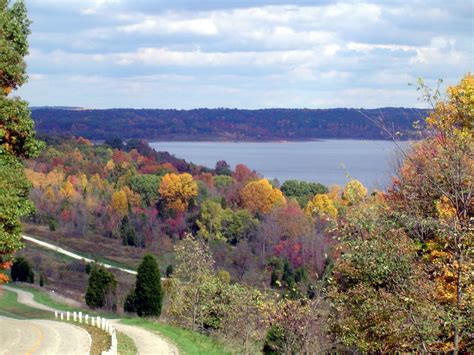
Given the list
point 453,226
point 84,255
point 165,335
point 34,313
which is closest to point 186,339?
point 165,335

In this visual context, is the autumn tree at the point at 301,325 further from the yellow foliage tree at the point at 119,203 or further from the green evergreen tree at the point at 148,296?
the yellow foliage tree at the point at 119,203

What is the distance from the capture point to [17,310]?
37938mm

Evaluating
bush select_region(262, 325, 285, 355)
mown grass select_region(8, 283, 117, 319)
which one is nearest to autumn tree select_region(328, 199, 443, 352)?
bush select_region(262, 325, 285, 355)

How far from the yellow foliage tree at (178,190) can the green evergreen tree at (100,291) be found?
227 feet

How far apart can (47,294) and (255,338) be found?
2267 centimetres

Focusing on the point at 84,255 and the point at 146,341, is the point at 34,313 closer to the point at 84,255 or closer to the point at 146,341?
the point at 146,341

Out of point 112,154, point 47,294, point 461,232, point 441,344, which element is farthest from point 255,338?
point 112,154

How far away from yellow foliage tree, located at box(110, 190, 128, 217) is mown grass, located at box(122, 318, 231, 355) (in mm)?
77170

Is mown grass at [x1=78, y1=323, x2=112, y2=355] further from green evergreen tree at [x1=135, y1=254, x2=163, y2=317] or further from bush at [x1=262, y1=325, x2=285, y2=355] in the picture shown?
green evergreen tree at [x1=135, y1=254, x2=163, y2=317]

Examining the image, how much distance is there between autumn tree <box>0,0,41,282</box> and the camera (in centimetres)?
1808

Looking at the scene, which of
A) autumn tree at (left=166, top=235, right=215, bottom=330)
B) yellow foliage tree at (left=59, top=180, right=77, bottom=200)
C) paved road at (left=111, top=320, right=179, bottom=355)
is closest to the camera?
paved road at (left=111, top=320, right=179, bottom=355)

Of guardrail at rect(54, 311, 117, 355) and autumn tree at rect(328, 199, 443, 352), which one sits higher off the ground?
autumn tree at rect(328, 199, 443, 352)

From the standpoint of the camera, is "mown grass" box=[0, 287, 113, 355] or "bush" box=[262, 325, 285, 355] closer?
"mown grass" box=[0, 287, 113, 355]

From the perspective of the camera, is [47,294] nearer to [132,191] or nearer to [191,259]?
[191,259]
